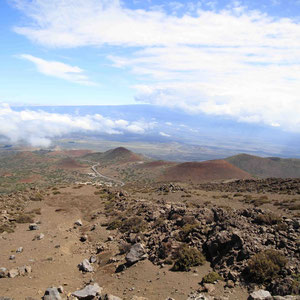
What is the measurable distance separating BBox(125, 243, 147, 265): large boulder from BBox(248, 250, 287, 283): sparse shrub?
15.4 feet

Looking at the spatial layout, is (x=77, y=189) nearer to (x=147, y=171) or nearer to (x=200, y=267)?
(x=200, y=267)

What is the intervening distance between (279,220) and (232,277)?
5.34m

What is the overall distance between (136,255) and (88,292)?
2.86m

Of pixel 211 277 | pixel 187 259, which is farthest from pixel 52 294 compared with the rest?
pixel 211 277

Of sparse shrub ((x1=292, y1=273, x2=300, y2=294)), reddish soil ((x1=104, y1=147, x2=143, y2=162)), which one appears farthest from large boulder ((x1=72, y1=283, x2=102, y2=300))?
reddish soil ((x1=104, y1=147, x2=143, y2=162))

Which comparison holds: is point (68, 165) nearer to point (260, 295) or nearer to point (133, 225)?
point (133, 225)

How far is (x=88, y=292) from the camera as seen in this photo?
912cm

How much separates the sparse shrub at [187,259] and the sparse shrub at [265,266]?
86.0 inches

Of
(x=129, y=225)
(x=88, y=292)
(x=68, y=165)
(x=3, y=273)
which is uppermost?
(x=88, y=292)

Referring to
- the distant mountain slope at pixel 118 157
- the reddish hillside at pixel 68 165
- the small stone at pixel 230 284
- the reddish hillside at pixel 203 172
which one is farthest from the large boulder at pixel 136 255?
the distant mountain slope at pixel 118 157

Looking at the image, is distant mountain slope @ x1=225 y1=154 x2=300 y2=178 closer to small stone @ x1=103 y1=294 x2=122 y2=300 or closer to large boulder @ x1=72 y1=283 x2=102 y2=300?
large boulder @ x1=72 y1=283 x2=102 y2=300

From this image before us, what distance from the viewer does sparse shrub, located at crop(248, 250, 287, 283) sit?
8609 millimetres

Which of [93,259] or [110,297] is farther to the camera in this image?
[93,259]

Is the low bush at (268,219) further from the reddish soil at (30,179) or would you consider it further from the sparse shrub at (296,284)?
the reddish soil at (30,179)
